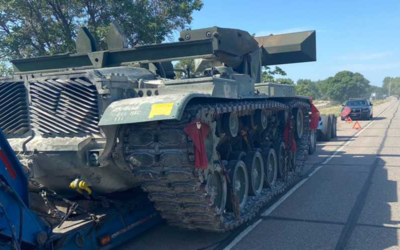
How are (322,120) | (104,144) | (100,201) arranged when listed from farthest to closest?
(322,120) < (100,201) < (104,144)

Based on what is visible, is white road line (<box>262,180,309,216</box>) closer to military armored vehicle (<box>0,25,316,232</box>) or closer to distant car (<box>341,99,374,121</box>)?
military armored vehicle (<box>0,25,316,232</box>)

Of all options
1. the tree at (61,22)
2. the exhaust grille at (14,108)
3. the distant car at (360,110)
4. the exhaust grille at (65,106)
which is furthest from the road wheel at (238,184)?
the distant car at (360,110)

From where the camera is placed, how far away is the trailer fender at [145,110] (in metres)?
4.12

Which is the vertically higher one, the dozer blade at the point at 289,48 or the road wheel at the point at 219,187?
the dozer blade at the point at 289,48

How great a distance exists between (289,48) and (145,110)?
6.77 meters

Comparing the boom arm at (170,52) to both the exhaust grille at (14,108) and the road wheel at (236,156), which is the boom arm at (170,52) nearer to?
the road wheel at (236,156)

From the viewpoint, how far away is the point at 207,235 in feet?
19.2

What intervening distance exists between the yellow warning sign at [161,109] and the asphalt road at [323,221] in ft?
7.02

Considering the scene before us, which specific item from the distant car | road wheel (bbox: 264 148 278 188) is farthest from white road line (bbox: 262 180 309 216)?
the distant car

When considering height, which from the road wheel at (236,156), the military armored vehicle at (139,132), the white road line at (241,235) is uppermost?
the military armored vehicle at (139,132)

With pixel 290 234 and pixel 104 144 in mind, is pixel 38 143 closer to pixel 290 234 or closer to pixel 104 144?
pixel 104 144

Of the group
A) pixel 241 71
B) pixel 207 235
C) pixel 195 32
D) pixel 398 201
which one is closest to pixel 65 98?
pixel 207 235

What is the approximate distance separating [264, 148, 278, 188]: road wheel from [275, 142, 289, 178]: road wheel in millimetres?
292

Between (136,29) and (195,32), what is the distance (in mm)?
8528
